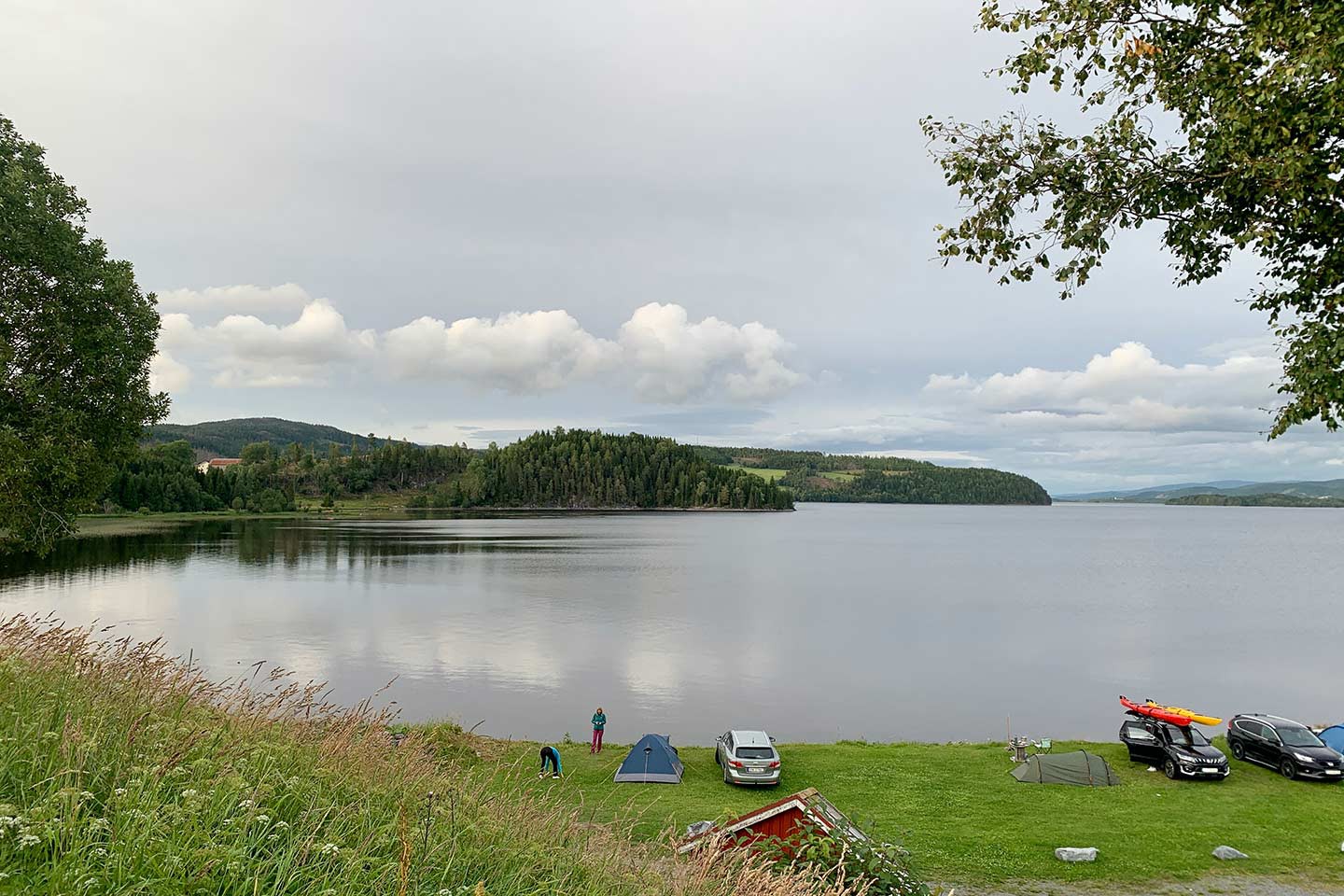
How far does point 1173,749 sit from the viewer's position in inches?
945

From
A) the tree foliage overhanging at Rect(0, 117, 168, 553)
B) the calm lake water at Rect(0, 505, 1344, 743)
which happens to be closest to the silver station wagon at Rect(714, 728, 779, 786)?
the calm lake water at Rect(0, 505, 1344, 743)

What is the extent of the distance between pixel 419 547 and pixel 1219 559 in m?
130

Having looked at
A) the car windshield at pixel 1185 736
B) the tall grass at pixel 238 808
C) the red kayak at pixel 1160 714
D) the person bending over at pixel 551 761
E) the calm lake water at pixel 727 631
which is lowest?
the calm lake water at pixel 727 631

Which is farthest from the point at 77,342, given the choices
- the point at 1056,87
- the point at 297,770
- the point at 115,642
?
the point at 1056,87

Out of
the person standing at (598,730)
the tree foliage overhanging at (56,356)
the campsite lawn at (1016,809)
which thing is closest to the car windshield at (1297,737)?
the campsite lawn at (1016,809)

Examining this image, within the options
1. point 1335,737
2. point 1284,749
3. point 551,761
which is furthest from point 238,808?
point 1335,737

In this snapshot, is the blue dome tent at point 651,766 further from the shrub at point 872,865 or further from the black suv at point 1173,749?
the shrub at point 872,865

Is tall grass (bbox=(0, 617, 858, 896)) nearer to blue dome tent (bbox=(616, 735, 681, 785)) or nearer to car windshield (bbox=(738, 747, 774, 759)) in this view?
car windshield (bbox=(738, 747, 774, 759))

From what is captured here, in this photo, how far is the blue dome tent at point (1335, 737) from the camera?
25.3 metres

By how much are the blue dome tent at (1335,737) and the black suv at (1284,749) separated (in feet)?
5.81

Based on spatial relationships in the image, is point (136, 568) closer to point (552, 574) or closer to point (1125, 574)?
point (552, 574)

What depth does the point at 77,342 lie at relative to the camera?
2053 cm

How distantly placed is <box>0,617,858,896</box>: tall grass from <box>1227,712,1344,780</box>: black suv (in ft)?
84.6

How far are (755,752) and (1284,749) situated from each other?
56.9 ft
